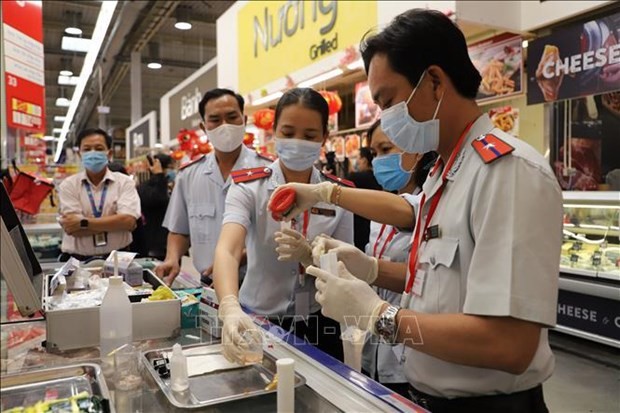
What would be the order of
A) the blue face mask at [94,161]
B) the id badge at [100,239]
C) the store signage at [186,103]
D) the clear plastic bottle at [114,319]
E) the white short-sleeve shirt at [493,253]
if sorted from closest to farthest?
the white short-sleeve shirt at [493,253], the clear plastic bottle at [114,319], the id badge at [100,239], the blue face mask at [94,161], the store signage at [186,103]

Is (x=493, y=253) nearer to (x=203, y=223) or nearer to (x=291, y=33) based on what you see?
(x=203, y=223)

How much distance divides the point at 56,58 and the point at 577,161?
15729mm

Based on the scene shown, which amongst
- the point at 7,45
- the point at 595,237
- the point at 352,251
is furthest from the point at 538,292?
the point at 595,237

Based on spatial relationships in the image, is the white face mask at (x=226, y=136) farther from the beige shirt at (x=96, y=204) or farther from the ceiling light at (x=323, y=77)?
the ceiling light at (x=323, y=77)

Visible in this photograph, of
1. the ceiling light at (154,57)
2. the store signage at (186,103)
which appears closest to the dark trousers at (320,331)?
the store signage at (186,103)

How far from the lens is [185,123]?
11820 millimetres

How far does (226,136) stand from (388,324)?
6.19ft

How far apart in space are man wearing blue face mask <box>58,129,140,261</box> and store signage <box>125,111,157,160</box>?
1148cm

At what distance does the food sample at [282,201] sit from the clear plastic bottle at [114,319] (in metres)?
0.54

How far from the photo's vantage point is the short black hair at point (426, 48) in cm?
124

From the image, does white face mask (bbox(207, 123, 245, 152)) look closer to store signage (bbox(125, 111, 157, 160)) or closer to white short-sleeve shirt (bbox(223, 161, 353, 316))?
white short-sleeve shirt (bbox(223, 161, 353, 316))

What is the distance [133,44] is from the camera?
14656 mm

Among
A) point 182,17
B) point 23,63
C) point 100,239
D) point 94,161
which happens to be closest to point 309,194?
point 100,239

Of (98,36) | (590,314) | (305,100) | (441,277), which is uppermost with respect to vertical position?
(98,36)
